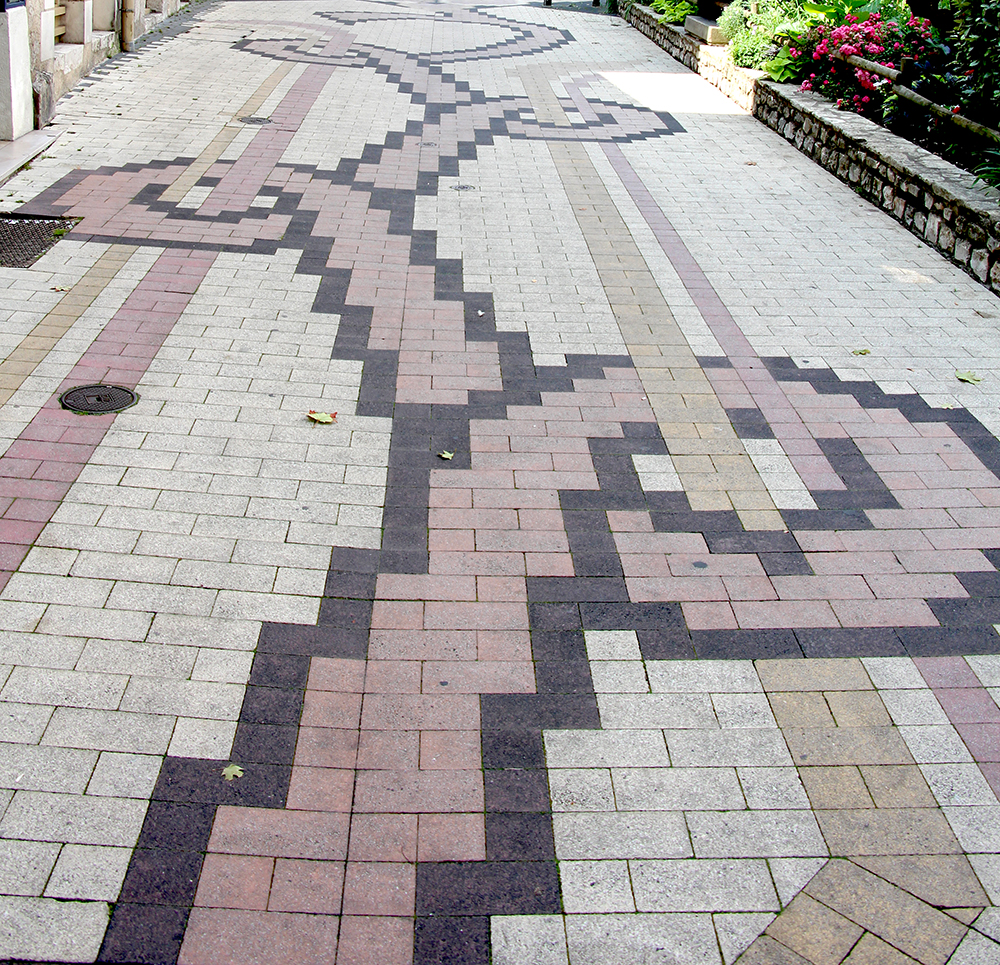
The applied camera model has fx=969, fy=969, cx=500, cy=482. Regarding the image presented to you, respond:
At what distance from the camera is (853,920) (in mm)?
3197

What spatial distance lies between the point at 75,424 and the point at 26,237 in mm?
3452

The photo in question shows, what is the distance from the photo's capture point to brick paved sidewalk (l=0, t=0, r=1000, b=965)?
3.21 metres

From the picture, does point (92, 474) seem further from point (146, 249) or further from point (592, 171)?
point (592, 171)

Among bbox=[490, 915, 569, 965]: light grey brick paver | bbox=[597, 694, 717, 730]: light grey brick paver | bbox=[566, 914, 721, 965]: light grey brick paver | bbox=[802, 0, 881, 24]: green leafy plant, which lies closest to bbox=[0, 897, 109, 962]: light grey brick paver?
bbox=[490, 915, 569, 965]: light grey brick paver

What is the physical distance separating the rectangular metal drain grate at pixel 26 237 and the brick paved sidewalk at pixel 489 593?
0.62 ft

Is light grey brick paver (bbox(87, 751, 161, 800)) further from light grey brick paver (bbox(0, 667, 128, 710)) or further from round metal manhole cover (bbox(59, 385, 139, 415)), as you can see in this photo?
round metal manhole cover (bbox(59, 385, 139, 415))

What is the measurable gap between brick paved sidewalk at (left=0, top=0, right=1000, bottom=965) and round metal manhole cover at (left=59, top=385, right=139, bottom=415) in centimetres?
10

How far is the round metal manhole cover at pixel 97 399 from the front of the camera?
18.7 ft

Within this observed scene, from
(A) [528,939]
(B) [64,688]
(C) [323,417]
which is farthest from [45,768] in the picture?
(C) [323,417]

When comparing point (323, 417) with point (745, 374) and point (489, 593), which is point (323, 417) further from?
point (745, 374)

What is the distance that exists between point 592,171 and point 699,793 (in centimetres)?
911

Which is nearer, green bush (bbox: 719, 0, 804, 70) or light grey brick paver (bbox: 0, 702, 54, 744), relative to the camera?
light grey brick paver (bbox: 0, 702, 54, 744)

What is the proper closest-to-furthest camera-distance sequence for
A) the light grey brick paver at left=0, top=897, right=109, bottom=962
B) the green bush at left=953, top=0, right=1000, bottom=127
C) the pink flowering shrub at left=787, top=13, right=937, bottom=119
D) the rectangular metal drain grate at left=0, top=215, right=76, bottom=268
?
the light grey brick paver at left=0, top=897, right=109, bottom=962
the rectangular metal drain grate at left=0, top=215, right=76, bottom=268
the green bush at left=953, top=0, right=1000, bottom=127
the pink flowering shrub at left=787, top=13, right=937, bottom=119

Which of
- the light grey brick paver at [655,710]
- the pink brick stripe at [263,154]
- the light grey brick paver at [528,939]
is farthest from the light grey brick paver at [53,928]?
the pink brick stripe at [263,154]
